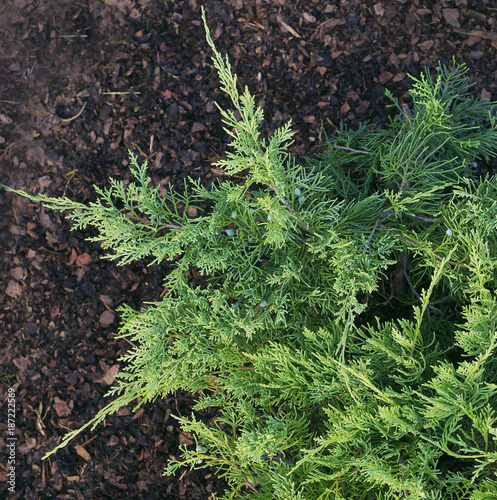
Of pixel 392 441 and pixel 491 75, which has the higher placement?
pixel 491 75

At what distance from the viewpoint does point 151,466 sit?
129 inches

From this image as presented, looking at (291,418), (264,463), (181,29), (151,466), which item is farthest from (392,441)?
(181,29)

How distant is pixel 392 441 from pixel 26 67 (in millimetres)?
3640

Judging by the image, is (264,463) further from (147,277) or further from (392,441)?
(147,277)

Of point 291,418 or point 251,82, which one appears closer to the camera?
point 291,418

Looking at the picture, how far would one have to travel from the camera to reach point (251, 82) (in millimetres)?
3586

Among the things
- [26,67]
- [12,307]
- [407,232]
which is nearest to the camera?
[407,232]

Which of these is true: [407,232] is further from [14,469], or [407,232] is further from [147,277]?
[14,469]

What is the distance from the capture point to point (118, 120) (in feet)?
12.0

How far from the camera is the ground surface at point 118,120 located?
332cm

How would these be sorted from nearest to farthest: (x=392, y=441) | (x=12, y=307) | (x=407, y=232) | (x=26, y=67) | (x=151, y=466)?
(x=392, y=441) < (x=407, y=232) < (x=151, y=466) < (x=12, y=307) < (x=26, y=67)

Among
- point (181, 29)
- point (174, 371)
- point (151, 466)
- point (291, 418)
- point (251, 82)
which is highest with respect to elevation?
point (181, 29)

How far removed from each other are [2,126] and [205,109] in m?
1.57

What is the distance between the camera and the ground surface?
3.32m
